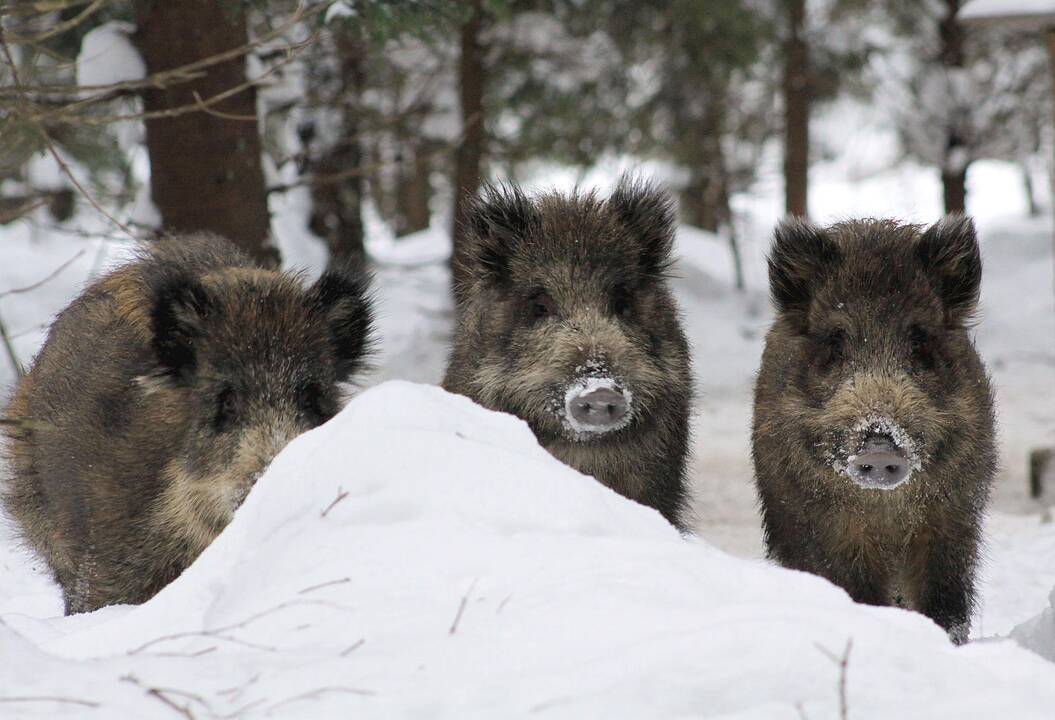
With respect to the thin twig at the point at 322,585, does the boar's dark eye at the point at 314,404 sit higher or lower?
lower

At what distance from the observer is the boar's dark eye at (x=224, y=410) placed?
5.37 m

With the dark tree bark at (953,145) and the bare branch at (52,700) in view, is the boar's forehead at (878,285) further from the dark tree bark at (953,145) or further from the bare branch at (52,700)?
the dark tree bark at (953,145)

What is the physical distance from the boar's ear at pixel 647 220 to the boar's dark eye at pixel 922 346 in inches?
59.5

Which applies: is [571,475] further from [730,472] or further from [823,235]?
[730,472]

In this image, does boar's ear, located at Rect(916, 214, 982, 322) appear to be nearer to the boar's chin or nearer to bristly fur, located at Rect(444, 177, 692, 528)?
the boar's chin

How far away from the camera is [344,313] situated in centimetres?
583

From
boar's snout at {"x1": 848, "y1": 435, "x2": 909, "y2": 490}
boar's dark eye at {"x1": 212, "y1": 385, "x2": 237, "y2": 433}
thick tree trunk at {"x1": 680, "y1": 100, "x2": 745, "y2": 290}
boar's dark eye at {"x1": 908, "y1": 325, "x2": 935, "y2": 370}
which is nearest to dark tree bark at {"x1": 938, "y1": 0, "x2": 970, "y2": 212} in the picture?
thick tree trunk at {"x1": 680, "y1": 100, "x2": 745, "y2": 290}

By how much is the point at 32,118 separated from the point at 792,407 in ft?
11.6

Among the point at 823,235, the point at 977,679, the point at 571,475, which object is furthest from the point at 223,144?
the point at 977,679

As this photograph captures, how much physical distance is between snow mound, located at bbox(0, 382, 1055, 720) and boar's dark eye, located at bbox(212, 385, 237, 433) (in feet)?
4.44

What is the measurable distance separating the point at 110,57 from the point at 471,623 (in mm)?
6533

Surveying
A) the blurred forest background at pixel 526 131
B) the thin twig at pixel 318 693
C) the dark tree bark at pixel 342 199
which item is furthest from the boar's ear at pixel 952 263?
the dark tree bark at pixel 342 199

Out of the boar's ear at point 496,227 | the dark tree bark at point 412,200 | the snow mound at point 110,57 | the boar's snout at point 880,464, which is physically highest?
the snow mound at point 110,57

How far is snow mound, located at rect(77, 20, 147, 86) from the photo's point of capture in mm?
8438
